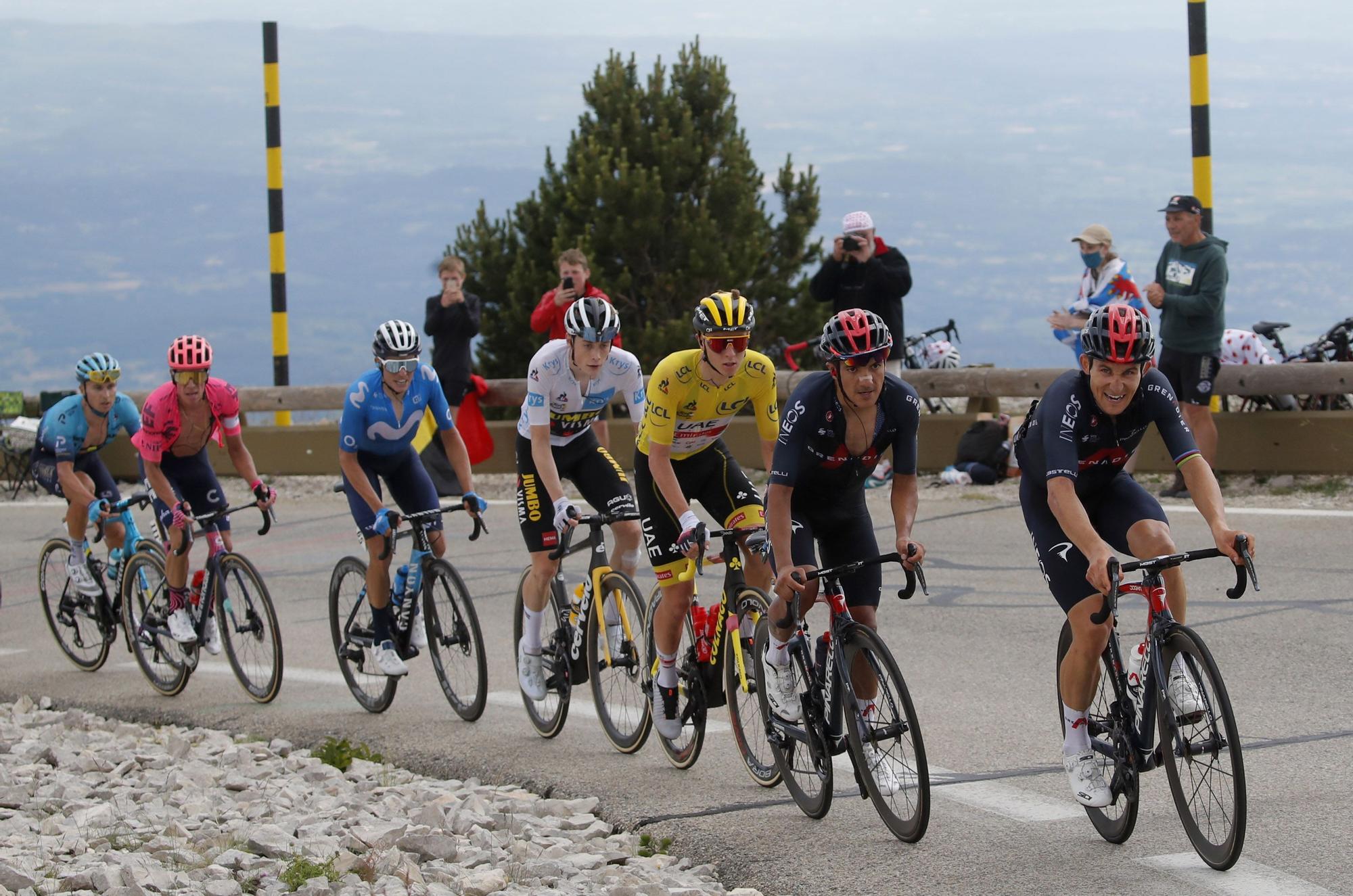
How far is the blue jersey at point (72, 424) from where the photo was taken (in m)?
10.7

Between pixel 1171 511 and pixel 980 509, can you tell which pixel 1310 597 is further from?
pixel 980 509

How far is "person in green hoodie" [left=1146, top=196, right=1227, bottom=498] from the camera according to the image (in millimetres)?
12266

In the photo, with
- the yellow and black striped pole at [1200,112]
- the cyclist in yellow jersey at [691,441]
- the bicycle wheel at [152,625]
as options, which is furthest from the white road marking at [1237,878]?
the yellow and black striped pole at [1200,112]

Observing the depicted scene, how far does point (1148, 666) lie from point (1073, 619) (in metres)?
0.38

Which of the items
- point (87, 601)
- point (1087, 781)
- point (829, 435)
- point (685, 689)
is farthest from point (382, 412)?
point (1087, 781)

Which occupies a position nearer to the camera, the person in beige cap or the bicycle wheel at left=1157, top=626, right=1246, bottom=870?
the bicycle wheel at left=1157, top=626, right=1246, bottom=870

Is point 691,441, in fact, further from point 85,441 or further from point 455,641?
point 85,441

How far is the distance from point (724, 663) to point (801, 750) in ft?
2.17

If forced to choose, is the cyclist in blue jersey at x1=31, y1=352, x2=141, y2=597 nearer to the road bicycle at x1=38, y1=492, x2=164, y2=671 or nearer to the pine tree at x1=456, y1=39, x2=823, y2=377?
the road bicycle at x1=38, y1=492, x2=164, y2=671

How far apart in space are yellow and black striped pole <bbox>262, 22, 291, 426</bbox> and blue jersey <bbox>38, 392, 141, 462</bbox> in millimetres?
10317

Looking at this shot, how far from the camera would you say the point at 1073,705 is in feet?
19.4

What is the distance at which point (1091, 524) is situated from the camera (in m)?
5.94

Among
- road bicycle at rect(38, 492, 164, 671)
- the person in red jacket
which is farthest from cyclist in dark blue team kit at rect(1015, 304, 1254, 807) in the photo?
road bicycle at rect(38, 492, 164, 671)

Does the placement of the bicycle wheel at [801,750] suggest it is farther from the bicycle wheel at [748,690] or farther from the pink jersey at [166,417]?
the pink jersey at [166,417]
